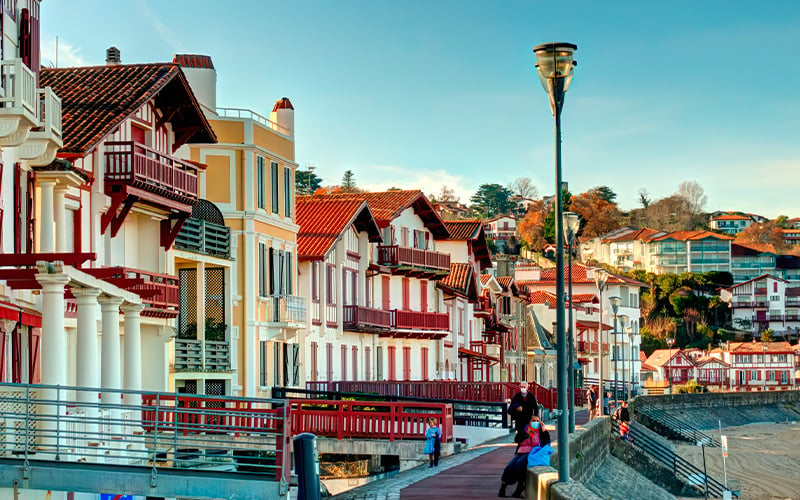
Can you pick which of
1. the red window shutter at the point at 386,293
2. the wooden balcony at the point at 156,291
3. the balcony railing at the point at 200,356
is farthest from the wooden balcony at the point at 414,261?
the wooden balcony at the point at 156,291

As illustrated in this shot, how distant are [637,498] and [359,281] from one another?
15.7 m

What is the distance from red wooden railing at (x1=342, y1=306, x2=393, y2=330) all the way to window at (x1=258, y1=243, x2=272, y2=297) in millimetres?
11317

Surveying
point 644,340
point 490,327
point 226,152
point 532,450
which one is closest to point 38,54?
point 532,450

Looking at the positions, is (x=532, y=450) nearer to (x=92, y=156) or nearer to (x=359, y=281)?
(x=92, y=156)

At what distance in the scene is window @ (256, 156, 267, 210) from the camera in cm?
4081

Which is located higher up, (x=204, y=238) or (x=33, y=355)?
(x=204, y=238)

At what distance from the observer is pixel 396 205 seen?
61125 millimetres

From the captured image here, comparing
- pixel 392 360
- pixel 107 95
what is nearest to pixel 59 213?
pixel 107 95

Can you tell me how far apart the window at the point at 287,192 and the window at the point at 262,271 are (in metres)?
2.53

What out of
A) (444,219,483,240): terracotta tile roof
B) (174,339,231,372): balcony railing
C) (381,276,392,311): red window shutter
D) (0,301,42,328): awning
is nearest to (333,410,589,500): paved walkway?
(174,339,231,372): balcony railing

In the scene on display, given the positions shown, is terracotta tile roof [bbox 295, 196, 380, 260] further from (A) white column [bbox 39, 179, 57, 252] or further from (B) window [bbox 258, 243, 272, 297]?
(A) white column [bbox 39, 179, 57, 252]

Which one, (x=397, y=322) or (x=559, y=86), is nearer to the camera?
(x=559, y=86)

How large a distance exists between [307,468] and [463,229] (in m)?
59.9

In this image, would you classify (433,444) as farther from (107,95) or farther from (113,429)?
(107,95)
